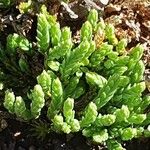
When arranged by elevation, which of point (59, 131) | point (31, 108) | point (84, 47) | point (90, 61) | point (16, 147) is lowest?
point (16, 147)

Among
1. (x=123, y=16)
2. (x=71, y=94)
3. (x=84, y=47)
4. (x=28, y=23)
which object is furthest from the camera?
(x=123, y=16)

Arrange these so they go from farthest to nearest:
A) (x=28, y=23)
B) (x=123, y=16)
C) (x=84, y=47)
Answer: (x=123, y=16) < (x=28, y=23) < (x=84, y=47)

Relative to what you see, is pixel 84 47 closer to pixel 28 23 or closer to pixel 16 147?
pixel 28 23

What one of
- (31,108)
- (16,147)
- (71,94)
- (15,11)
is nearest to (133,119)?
(71,94)

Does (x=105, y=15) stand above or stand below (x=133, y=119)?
above

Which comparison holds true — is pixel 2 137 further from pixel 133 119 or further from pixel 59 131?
pixel 133 119

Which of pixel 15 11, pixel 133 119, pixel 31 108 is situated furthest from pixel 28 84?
pixel 133 119

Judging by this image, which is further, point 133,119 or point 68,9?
point 68,9
